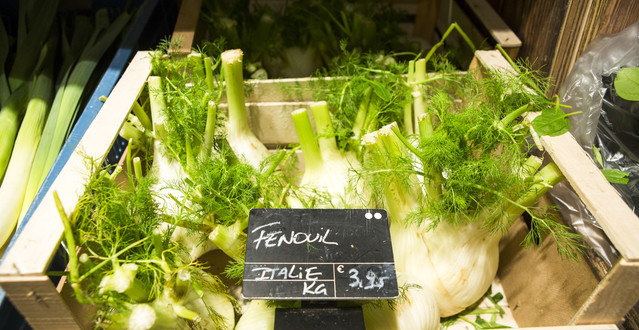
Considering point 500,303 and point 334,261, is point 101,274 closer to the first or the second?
point 334,261

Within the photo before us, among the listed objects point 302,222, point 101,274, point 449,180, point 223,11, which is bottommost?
point 101,274

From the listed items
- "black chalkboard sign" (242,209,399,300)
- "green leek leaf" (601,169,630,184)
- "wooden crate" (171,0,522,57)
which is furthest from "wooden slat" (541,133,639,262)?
"wooden crate" (171,0,522,57)

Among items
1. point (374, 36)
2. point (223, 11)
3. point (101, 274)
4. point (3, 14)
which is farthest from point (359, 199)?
point (3, 14)

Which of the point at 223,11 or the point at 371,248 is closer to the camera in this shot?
the point at 371,248

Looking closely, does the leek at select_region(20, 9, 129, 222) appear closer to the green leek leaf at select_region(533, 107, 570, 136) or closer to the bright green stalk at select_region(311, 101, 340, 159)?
the bright green stalk at select_region(311, 101, 340, 159)

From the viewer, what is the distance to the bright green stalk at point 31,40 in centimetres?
151

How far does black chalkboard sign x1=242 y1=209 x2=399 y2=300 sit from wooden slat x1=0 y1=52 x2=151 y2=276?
36 cm

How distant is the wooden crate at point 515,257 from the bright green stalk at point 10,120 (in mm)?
491

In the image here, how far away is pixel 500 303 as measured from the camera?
4.21 ft

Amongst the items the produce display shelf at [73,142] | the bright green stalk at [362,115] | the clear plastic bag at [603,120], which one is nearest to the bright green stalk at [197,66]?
the produce display shelf at [73,142]

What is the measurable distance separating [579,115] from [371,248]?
752 millimetres

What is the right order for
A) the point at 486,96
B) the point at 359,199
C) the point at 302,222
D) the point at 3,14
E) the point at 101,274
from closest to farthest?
the point at 101,274 < the point at 302,222 < the point at 359,199 < the point at 486,96 < the point at 3,14

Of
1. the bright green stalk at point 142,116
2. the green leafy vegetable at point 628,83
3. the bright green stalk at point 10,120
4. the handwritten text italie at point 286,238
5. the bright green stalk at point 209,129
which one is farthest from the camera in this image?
the bright green stalk at point 10,120

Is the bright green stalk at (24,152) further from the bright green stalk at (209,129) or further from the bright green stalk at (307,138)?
the bright green stalk at (307,138)
